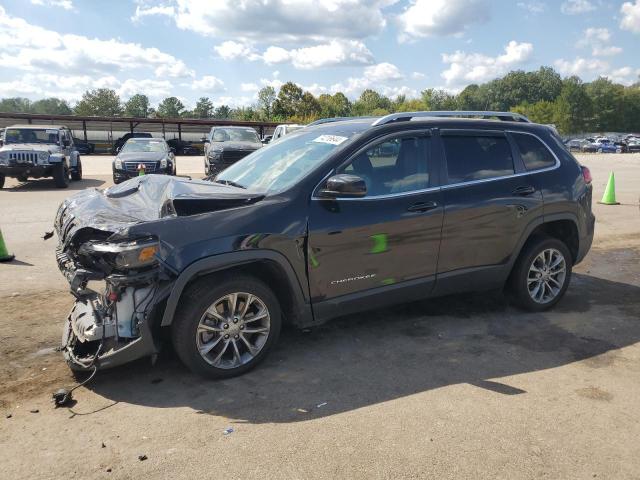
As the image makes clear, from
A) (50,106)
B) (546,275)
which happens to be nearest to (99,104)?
(50,106)

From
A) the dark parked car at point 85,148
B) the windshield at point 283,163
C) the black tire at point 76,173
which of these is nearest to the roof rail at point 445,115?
the windshield at point 283,163

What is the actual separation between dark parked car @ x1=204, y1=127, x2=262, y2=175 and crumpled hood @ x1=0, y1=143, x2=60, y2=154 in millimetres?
4656

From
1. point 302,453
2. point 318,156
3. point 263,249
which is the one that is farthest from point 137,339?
point 318,156

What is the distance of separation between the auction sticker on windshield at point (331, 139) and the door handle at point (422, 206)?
31.1 inches

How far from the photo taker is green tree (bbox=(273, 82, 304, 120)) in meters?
71.2

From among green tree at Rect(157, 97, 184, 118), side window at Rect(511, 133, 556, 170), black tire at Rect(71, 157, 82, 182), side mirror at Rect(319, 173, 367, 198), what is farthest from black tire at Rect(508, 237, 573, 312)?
green tree at Rect(157, 97, 184, 118)

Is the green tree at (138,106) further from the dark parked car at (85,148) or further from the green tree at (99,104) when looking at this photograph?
the dark parked car at (85,148)

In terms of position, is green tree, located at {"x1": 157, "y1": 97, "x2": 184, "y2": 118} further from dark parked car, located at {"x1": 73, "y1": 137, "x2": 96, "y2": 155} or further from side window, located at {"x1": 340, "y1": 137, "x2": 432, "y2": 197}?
side window, located at {"x1": 340, "y1": 137, "x2": 432, "y2": 197}

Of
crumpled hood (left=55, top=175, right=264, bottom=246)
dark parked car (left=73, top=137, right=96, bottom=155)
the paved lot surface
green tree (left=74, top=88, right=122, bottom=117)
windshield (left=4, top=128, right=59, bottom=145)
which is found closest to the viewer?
the paved lot surface

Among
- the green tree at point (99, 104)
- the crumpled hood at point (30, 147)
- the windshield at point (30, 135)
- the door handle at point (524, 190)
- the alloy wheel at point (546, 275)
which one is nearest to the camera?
the door handle at point (524, 190)

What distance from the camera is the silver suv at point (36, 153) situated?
50.2ft

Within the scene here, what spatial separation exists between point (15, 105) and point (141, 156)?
178645 millimetres

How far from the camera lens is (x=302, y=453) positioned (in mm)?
2994

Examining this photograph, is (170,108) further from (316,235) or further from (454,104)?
(316,235)
